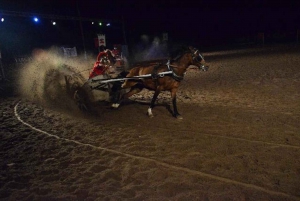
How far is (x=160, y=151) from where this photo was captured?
552 cm

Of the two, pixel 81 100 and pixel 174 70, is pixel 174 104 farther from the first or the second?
pixel 81 100

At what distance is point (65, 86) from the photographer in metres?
10.8

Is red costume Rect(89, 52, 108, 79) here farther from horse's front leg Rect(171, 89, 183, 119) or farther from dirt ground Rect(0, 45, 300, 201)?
horse's front leg Rect(171, 89, 183, 119)

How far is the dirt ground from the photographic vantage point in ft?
13.5

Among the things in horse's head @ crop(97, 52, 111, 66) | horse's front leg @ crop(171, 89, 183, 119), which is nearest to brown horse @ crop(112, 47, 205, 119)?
horse's front leg @ crop(171, 89, 183, 119)

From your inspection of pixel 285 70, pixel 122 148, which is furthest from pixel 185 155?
pixel 285 70

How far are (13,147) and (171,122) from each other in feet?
13.8

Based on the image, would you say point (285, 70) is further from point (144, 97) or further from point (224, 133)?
point (224, 133)

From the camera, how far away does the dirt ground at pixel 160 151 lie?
4117 millimetres

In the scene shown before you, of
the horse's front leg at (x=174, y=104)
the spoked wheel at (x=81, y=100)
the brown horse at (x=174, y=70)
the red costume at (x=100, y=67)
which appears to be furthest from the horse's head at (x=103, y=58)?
the horse's front leg at (x=174, y=104)

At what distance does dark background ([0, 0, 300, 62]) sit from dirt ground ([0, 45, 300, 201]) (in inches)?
884

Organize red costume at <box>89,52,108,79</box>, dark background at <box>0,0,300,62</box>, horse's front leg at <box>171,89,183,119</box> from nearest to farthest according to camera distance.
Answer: horse's front leg at <box>171,89,183,119</box> < red costume at <box>89,52,108,79</box> < dark background at <box>0,0,300,62</box>

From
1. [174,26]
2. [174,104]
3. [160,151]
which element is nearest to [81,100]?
[174,104]

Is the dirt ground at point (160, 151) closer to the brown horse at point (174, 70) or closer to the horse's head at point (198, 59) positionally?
the brown horse at point (174, 70)
